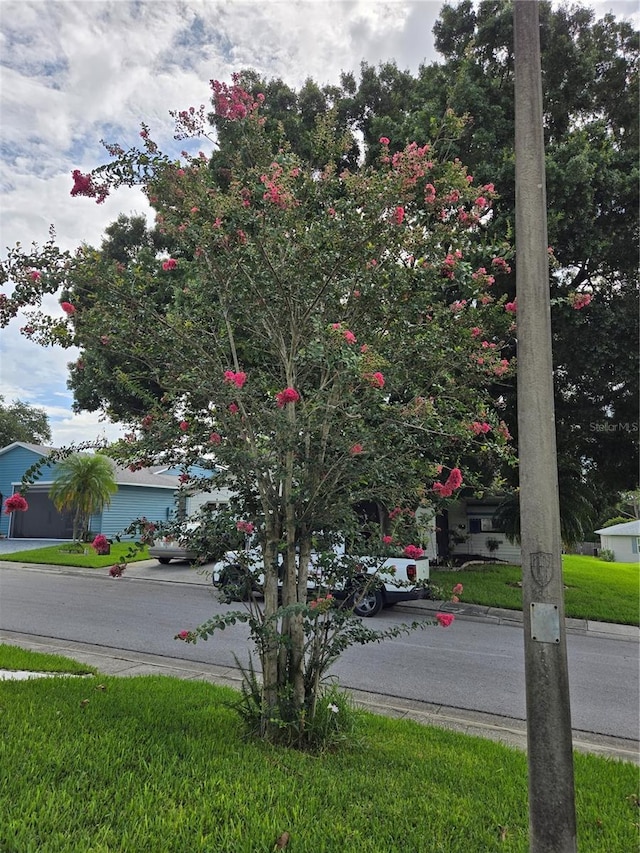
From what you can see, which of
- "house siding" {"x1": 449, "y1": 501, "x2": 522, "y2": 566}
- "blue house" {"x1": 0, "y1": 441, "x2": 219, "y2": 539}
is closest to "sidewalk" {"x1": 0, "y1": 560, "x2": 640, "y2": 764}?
"house siding" {"x1": 449, "y1": 501, "x2": 522, "y2": 566}

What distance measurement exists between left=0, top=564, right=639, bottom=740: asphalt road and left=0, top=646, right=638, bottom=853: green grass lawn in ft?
6.22

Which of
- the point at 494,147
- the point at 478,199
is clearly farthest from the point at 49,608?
the point at 494,147

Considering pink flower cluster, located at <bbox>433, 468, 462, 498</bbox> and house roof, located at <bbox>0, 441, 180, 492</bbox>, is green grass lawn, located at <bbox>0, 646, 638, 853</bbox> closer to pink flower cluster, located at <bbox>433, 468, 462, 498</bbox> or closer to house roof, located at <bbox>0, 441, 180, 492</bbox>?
pink flower cluster, located at <bbox>433, 468, 462, 498</bbox>

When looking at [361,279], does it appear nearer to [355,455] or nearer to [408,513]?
[355,455]

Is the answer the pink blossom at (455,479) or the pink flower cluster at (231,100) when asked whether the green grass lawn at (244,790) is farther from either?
the pink flower cluster at (231,100)

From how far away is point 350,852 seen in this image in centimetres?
241

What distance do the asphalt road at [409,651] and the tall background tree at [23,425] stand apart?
33679mm

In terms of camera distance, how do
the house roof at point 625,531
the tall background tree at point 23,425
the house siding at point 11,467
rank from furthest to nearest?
the tall background tree at point 23,425 < the house roof at point 625,531 < the house siding at point 11,467

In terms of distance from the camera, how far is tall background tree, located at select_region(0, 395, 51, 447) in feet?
136

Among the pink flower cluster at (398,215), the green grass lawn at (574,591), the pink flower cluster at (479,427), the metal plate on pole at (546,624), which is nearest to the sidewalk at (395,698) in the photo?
the green grass lawn at (574,591)

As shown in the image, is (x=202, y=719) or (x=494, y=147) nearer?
(x=202, y=719)

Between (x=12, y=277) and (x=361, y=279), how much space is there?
8.42 ft

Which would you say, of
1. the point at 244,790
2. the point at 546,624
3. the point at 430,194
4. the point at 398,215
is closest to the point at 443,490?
the point at 546,624

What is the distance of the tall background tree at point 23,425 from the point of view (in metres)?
41.4
